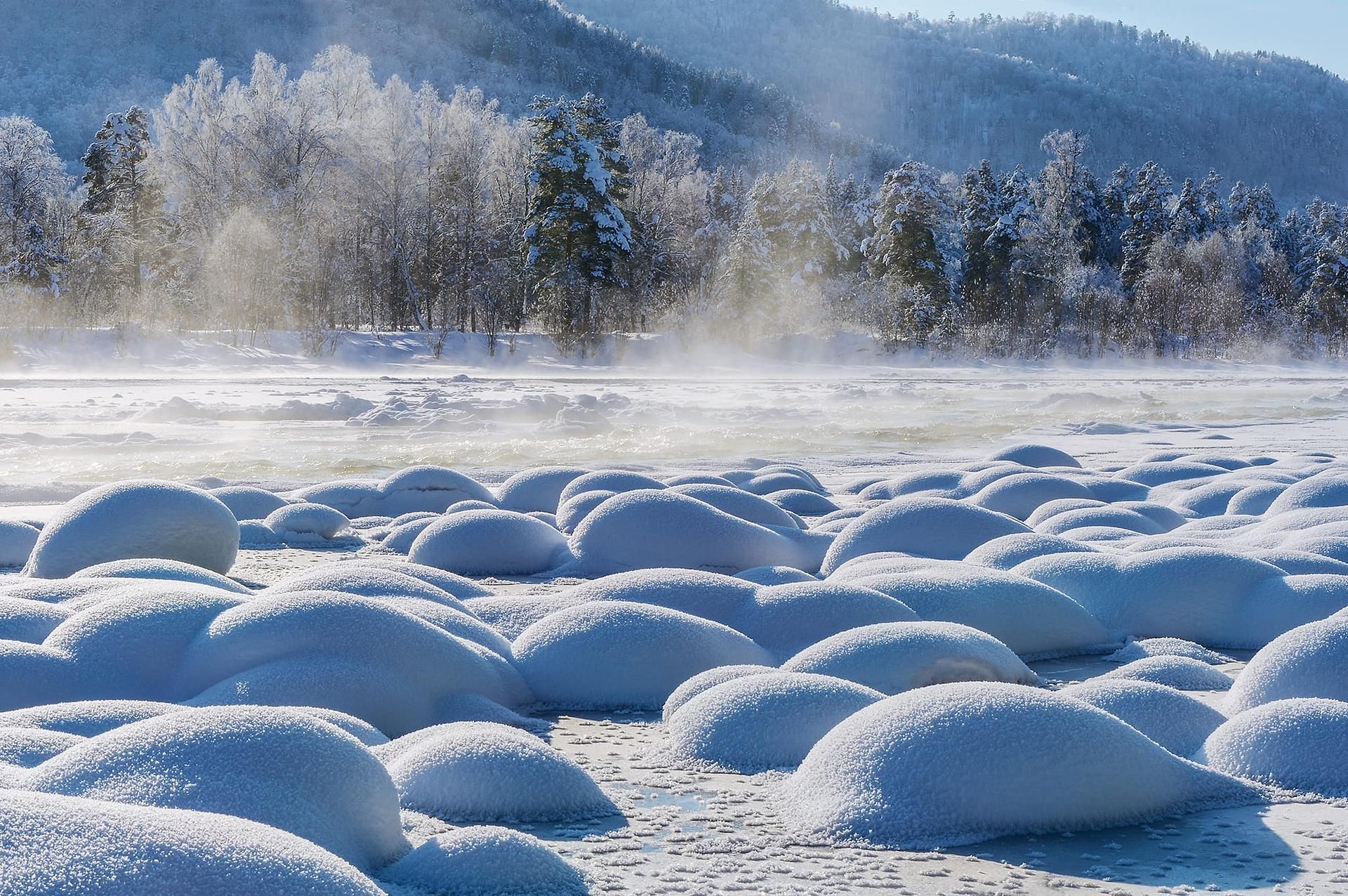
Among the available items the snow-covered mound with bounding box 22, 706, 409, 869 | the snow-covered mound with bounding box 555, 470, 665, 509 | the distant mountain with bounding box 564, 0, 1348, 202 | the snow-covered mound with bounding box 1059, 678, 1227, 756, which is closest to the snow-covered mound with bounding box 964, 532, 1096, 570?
the snow-covered mound with bounding box 1059, 678, 1227, 756

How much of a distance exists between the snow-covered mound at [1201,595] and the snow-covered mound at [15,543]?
3.65 meters

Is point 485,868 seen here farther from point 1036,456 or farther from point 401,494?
point 1036,456

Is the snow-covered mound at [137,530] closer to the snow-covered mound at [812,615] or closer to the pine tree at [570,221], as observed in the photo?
the snow-covered mound at [812,615]

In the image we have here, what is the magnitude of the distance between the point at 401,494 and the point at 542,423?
559cm

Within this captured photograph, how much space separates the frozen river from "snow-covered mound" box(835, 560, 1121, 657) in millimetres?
4943

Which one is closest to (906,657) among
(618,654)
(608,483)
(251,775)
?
(618,654)

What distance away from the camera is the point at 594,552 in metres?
5.09

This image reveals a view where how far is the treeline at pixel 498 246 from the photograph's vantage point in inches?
1075

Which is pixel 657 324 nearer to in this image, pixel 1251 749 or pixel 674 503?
pixel 674 503

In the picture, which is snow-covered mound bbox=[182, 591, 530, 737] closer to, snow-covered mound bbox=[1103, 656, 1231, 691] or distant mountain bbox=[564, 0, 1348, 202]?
snow-covered mound bbox=[1103, 656, 1231, 691]

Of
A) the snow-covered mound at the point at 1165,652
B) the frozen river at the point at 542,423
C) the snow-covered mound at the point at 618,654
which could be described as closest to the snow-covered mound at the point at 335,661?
the snow-covered mound at the point at 618,654

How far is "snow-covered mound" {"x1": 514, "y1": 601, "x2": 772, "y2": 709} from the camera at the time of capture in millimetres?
3229

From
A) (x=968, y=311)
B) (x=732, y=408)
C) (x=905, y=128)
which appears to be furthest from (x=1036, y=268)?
(x=905, y=128)

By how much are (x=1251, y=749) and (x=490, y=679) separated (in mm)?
1720
